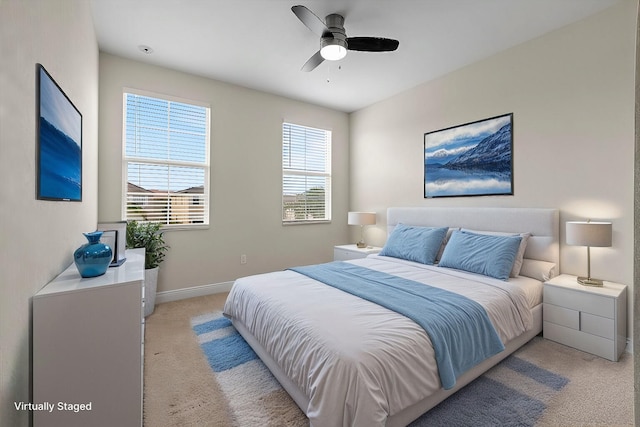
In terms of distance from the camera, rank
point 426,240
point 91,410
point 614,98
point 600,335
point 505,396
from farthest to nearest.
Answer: point 426,240 < point 614,98 < point 600,335 < point 505,396 < point 91,410

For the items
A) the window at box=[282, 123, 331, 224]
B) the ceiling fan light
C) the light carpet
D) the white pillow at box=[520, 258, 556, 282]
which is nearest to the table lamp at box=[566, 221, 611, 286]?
the white pillow at box=[520, 258, 556, 282]

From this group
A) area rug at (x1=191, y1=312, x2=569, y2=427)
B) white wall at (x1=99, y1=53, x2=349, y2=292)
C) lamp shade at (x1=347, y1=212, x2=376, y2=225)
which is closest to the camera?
area rug at (x1=191, y1=312, x2=569, y2=427)

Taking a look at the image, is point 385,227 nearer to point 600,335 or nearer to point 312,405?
point 600,335

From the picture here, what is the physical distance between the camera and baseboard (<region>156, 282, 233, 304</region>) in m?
3.44

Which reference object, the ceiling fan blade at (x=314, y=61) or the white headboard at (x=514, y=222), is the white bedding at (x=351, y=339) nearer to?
the white headboard at (x=514, y=222)

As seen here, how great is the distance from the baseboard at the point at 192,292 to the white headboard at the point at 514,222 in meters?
2.84

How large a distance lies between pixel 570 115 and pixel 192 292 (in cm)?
459

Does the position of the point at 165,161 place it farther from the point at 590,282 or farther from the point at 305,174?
the point at 590,282

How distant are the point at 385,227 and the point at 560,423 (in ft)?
10.2

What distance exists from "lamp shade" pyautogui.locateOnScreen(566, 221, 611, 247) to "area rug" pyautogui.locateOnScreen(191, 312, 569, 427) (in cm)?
108

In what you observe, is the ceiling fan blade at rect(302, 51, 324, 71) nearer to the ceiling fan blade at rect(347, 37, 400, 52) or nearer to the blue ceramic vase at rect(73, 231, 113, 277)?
the ceiling fan blade at rect(347, 37, 400, 52)

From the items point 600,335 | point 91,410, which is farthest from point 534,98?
point 91,410

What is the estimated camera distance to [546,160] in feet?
9.15

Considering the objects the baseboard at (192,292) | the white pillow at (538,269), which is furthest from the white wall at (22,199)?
the white pillow at (538,269)
